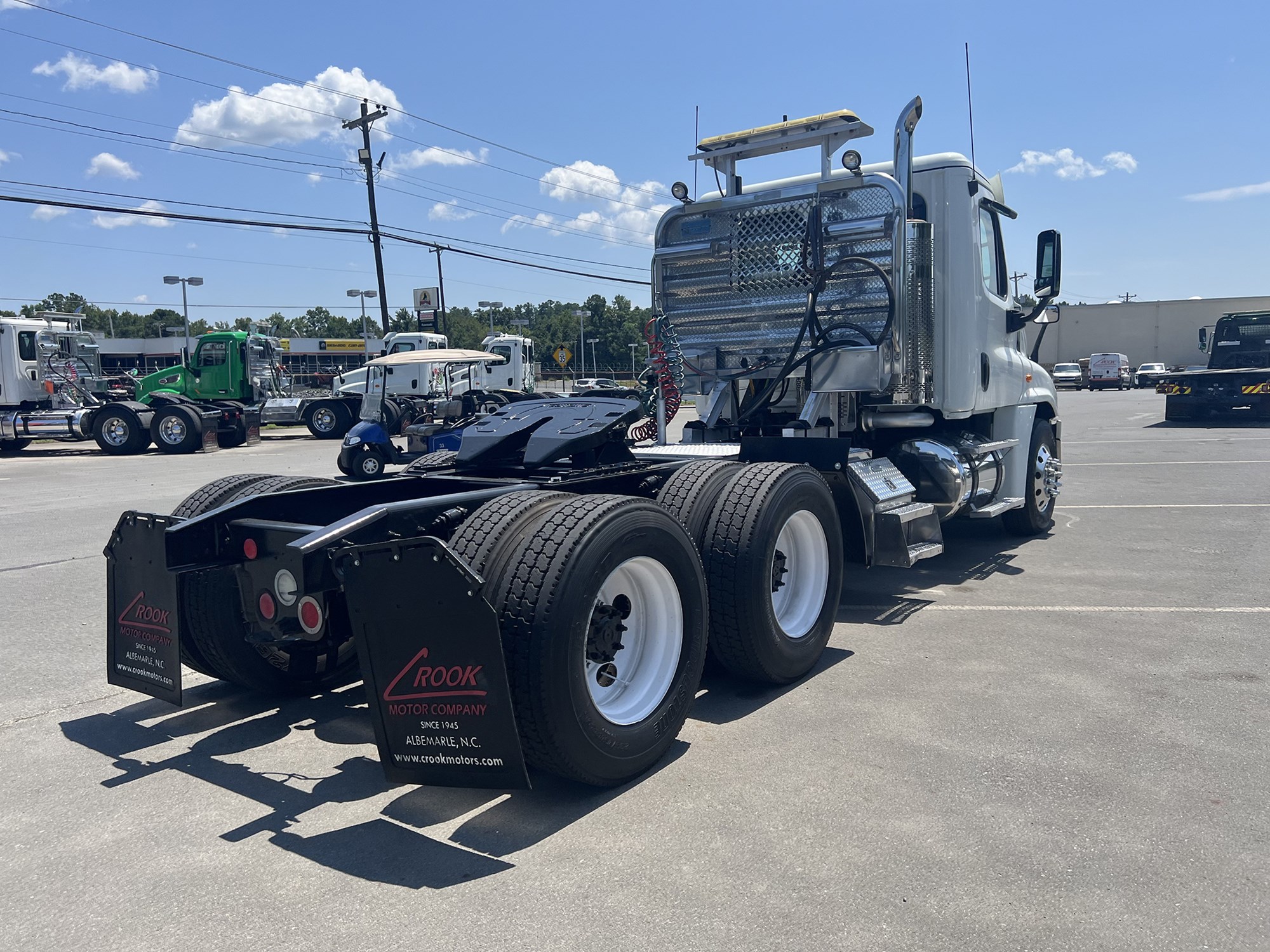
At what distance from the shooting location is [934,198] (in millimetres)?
7164

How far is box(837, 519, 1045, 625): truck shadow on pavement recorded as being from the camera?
647 cm

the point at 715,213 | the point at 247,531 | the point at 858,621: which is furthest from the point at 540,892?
the point at 715,213

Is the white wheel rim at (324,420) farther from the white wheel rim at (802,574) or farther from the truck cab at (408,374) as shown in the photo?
the white wheel rim at (802,574)

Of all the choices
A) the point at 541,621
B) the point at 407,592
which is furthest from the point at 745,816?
the point at 407,592

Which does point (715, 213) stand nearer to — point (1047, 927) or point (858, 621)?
point (858, 621)

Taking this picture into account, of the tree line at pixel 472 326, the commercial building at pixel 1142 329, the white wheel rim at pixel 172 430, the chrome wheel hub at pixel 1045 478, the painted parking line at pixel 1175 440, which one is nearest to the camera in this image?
the chrome wheel hub at pixel 1045 478

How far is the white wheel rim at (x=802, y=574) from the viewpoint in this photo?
16.7ft

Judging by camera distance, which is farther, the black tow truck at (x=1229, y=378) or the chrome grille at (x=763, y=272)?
the black tow truck at (x=1229, y=378)

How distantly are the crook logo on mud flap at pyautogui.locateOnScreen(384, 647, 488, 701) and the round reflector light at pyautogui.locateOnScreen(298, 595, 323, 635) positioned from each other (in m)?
0.65

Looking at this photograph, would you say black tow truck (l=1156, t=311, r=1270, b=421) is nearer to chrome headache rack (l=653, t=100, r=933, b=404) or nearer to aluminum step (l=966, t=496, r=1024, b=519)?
aluminum step (l=966, t=496, r=1024, b=519)

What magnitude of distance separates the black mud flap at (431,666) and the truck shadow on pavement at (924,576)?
354 centimetres

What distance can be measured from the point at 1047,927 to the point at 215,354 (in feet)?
91.6

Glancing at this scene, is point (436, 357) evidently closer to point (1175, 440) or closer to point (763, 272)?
point (763, 272)

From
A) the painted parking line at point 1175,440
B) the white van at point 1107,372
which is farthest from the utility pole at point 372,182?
the white van at point 1107,372
